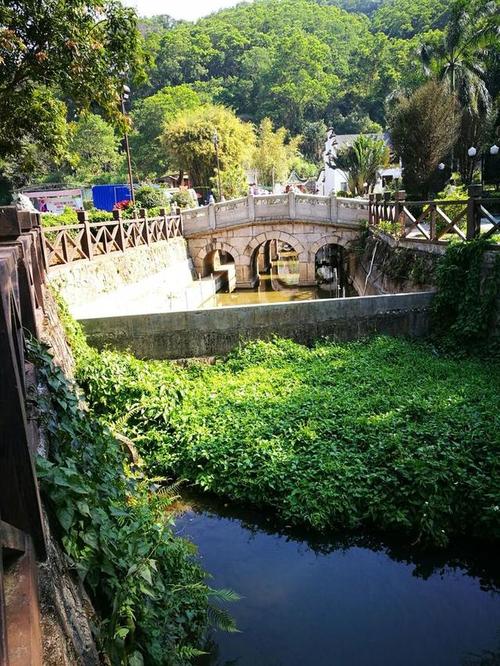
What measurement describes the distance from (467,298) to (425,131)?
18.2 metres

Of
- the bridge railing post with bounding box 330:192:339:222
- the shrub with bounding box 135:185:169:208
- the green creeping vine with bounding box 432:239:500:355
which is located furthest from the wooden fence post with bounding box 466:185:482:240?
the shrub with bounding box 135:185:169:208

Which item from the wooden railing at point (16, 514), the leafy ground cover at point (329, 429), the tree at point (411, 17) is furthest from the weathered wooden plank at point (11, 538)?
the tree at point (411, 17)

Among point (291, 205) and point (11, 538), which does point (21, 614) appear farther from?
point (291, 205)

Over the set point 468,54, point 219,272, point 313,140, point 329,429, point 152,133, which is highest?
point 313,140

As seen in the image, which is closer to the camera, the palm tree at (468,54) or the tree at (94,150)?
the palm tree at (468,54)

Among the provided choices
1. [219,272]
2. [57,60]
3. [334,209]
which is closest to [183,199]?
[219,272]

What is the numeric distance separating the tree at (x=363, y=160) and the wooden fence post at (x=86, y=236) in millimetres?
21493

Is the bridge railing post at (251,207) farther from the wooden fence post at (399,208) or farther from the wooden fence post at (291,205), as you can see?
the wooden fence post at (399,208)

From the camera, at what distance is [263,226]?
76.7ft

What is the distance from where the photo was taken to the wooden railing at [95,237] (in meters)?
11.8

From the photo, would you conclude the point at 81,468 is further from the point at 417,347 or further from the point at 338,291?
the point at 338,291

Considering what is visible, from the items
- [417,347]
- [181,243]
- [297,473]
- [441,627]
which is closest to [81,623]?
[441,627]

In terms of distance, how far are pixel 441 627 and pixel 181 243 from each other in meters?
19.6

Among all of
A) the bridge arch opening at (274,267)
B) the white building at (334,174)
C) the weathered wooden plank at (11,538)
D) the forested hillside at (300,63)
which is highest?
the forested hillside at (300,63)
